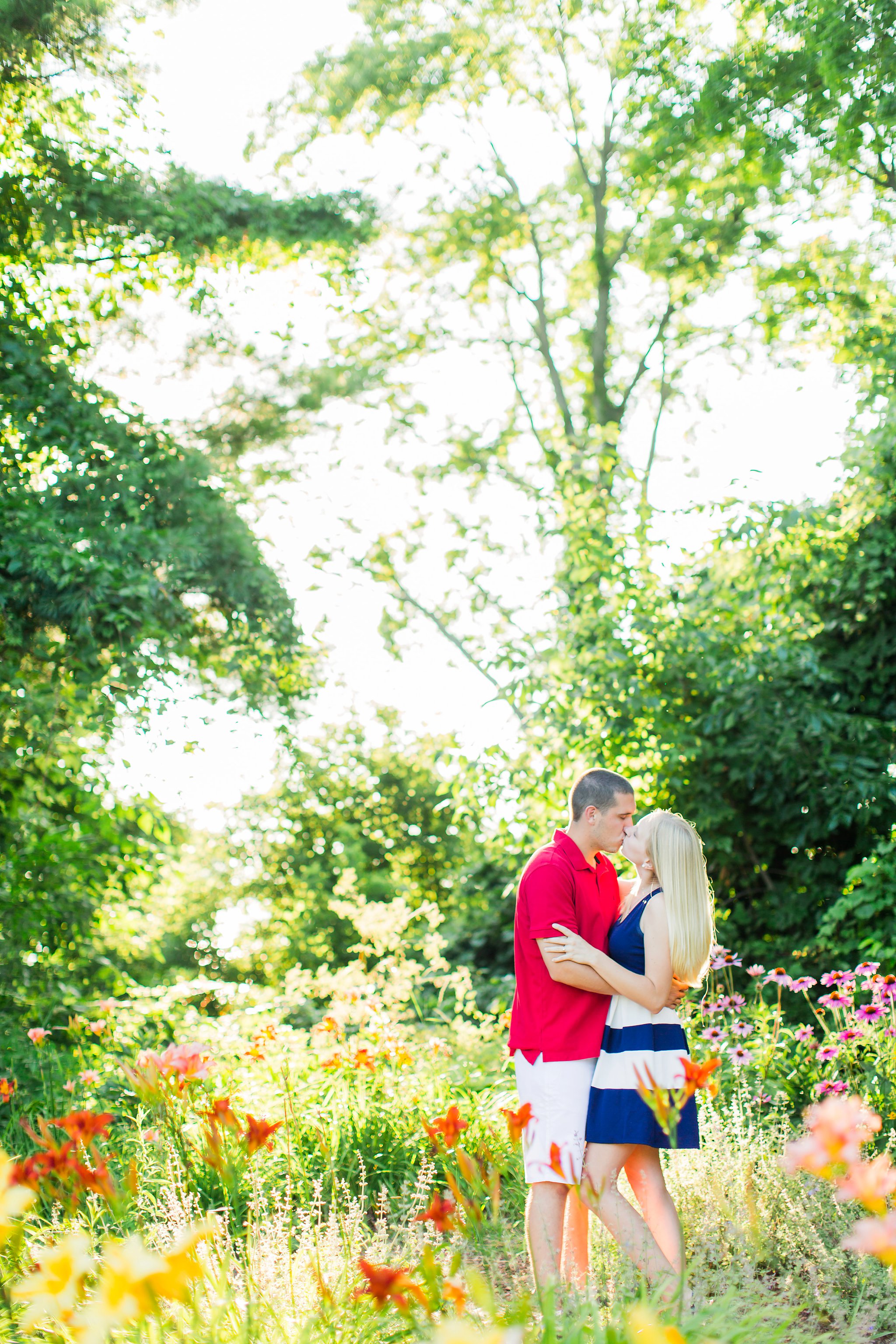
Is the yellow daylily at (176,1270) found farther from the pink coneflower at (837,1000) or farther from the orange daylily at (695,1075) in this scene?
the pink coneflower at (837,1000)

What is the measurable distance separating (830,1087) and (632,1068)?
1907 millimetres

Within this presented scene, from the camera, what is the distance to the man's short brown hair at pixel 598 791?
2.96 metres

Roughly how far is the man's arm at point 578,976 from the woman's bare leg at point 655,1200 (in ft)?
1.42

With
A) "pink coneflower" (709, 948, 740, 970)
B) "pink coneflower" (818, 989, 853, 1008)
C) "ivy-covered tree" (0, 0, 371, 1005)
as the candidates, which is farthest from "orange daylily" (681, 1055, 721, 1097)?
"ivy-covered tree" (0, 0, 371, 1005)

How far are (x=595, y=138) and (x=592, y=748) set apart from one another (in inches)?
303

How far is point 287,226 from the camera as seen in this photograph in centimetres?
658

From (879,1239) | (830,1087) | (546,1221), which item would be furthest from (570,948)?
(830,1087)

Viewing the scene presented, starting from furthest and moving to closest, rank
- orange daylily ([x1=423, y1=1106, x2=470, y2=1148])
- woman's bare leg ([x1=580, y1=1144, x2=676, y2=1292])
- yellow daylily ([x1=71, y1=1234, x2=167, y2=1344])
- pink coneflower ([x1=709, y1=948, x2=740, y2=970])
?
pink coneflower ([x1=709, y1=948, x2=740, y2=970]), woman's bare leg ([x1=580, y1=1144, x2=676, y2=1292]), orange daylily ([x1=423, y1=1106, x2=470, y2=1148]), yellow daylily ([x1=71, y1=1234, x2=167, y2=1344])

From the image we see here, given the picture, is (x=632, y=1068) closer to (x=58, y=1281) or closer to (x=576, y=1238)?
(x=576, y=1238)

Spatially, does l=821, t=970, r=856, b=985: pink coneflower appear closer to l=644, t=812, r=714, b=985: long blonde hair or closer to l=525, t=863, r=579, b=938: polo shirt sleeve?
l=644, t=812, r=714, b=985: long blonde hair

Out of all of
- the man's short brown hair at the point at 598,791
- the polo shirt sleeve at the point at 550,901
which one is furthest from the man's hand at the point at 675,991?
the man's short brown hair at the point at 598,791

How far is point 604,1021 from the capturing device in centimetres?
284

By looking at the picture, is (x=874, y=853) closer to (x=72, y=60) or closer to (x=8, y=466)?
(x=8, y=466)

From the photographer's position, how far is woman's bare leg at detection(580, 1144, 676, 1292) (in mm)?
2428
